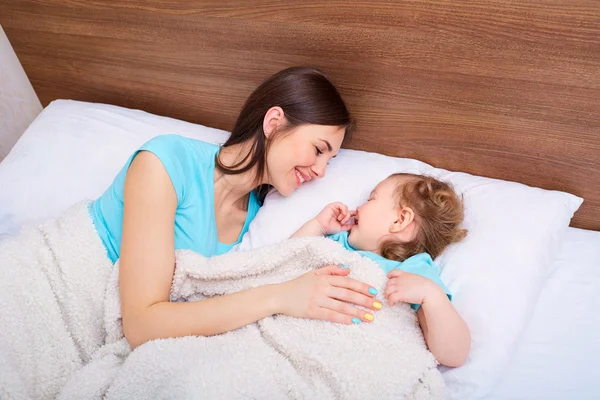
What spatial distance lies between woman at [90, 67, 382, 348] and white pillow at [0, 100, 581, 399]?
0.10 meters

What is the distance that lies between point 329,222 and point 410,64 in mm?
438

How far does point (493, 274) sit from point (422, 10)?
2.03 feet

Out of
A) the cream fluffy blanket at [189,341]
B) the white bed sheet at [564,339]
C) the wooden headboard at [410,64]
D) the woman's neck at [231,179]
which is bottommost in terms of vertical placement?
the cream fluffy blanket at [189,341]

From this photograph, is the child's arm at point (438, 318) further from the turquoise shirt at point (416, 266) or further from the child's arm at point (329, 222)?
the child's arm at point (329, 222)

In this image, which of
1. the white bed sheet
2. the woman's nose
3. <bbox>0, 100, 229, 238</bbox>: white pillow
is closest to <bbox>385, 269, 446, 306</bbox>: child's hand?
the white bed sheet

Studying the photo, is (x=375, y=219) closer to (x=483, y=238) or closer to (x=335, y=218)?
(x=335, y=218)

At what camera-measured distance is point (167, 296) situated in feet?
3.34

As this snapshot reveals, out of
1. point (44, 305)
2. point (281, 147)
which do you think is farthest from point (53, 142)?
point (281, 147)

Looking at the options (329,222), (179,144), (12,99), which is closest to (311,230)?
(329,222)

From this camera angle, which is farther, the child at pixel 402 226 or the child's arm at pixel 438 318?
the child at pixel 402 226

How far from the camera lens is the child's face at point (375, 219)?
1132 millimetres

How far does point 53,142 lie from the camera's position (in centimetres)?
148

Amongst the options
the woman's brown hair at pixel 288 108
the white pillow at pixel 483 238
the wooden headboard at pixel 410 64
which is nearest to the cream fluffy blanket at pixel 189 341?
the white pillow at pixel 483 238

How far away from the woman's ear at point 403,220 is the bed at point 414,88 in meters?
0.27
